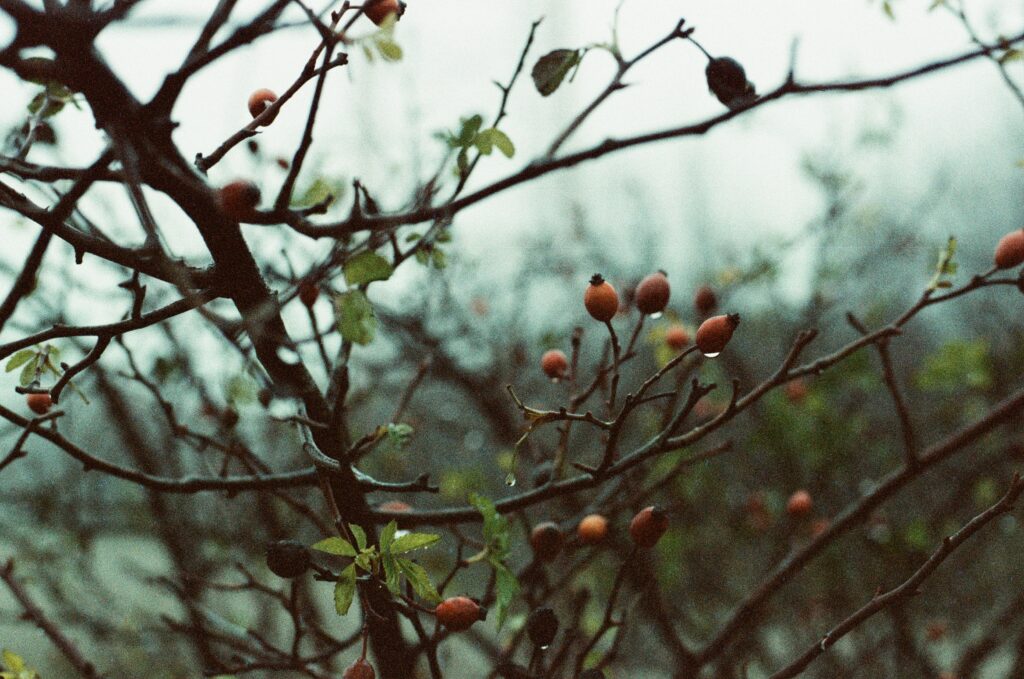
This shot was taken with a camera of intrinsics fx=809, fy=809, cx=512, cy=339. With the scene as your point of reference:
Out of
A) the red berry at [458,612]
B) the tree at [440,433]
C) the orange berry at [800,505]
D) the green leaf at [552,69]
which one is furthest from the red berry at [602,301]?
the orange berry at [800,505]

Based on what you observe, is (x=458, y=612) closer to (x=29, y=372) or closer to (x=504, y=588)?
(x=504, y=588)

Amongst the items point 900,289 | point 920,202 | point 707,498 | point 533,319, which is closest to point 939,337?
point 900,289

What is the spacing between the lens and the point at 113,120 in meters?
0.49

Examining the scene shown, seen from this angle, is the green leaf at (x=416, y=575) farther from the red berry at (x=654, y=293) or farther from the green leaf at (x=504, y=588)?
the red berry at (x=654, y=293)

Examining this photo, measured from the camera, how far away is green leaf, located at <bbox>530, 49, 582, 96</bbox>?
0.70m

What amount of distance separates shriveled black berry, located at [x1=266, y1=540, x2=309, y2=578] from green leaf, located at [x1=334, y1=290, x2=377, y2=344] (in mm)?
275

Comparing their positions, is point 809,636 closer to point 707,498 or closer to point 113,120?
point 707,498

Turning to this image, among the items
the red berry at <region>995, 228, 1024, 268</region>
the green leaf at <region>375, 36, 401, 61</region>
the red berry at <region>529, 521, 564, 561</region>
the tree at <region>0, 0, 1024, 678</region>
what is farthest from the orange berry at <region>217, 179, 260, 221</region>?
the red berry at <region>995, 228, 1024, 268</region>

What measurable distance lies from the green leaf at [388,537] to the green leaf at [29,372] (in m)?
0.38

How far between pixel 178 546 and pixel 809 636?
1932 mm

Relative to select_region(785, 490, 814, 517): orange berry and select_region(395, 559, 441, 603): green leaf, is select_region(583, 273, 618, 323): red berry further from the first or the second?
select_region(785, 490, 814, 517): orange berry

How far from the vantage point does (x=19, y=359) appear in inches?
29.5

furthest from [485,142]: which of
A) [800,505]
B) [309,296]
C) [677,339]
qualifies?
[800,505]

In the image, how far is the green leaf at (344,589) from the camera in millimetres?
630
